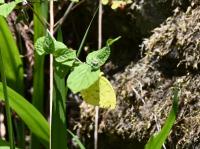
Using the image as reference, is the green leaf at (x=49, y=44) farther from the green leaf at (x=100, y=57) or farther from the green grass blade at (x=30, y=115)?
the green grass blade at (x=30, y=115)

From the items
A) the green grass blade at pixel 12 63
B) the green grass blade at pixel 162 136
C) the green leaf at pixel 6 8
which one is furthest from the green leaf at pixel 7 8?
the green grass blade at pixel 12 63

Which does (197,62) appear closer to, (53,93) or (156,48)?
(156,48)

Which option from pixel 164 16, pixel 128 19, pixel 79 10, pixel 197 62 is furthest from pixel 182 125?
pixel 79 10

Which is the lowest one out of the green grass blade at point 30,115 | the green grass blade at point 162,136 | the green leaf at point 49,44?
the green grass blade at point 162,136

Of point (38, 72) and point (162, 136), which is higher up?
point (38, 72)

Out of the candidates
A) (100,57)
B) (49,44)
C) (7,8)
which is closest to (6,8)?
(7,8)

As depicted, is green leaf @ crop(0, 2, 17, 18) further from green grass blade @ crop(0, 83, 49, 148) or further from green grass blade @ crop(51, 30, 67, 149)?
green grass blade @ crop(0, 83, 49, 148)

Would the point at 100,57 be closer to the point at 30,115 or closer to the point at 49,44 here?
the point at 49,44

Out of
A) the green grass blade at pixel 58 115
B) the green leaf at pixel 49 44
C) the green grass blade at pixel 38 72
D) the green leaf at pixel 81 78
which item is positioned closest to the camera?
the green leaf at pixel 81 78
